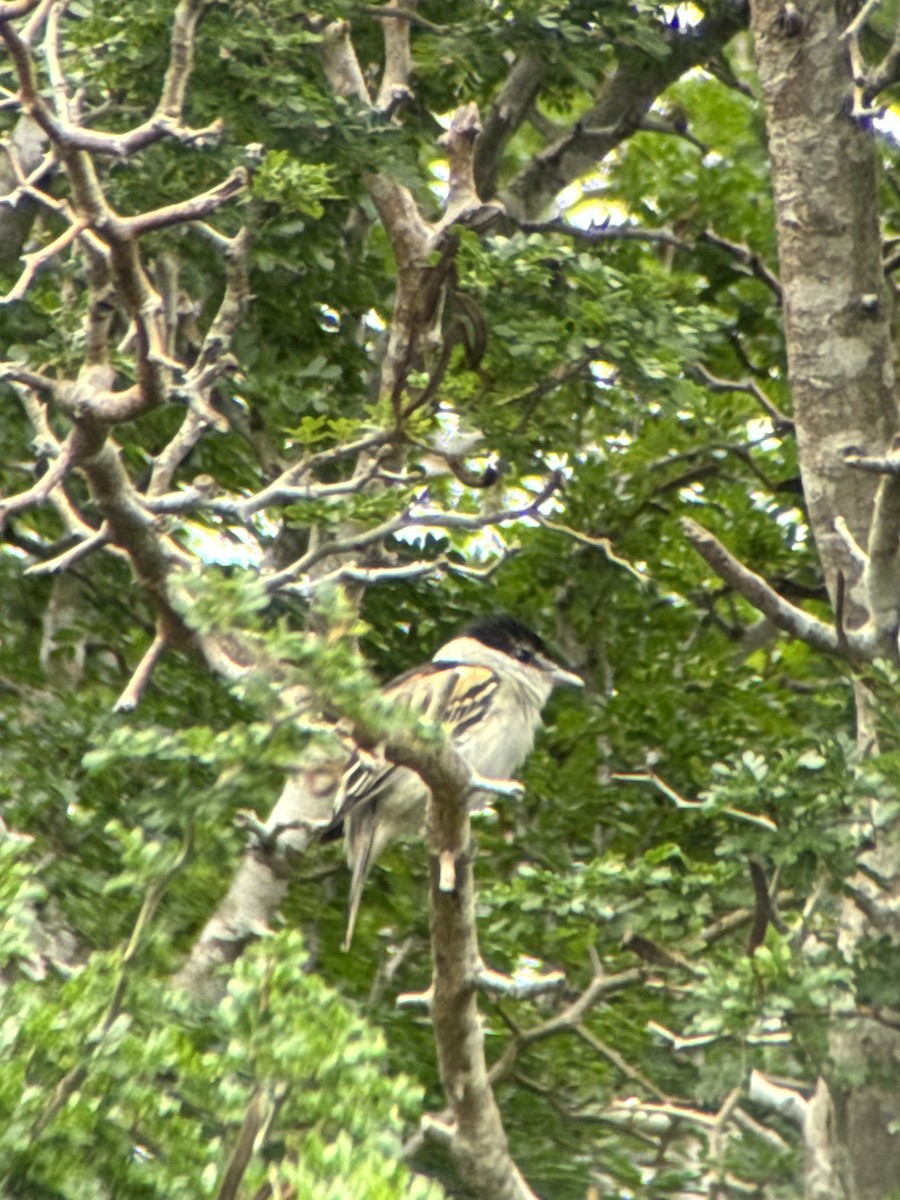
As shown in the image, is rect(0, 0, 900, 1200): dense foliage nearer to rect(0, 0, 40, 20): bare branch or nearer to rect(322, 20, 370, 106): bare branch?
rect(322, 20, 370, 106): bare branch

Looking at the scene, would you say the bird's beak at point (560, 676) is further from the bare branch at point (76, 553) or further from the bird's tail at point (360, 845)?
the bare branch at point (76, 553)

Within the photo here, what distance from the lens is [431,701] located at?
6363mm

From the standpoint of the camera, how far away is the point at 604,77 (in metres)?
8.37

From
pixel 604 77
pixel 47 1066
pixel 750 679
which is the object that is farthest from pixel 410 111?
pixel 47 1066

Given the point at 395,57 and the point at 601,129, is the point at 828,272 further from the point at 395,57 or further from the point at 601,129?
the point at 601,129

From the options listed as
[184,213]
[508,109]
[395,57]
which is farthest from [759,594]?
[508,109]

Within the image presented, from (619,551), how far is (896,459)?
2.78m

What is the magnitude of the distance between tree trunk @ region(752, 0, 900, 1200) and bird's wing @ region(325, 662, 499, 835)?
135cm

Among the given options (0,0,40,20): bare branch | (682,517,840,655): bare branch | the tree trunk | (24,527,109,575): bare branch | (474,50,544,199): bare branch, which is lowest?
(24,527,109,575): bare branch

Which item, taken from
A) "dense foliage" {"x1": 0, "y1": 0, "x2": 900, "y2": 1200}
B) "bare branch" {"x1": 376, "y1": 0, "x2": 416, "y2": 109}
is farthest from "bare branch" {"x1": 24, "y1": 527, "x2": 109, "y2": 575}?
"bare branch" {"x1": 376, "y1": 0, "x2": 416, "y2": 109}

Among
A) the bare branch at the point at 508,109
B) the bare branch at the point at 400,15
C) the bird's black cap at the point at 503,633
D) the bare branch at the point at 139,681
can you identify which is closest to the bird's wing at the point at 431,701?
the bird's black cap at the point at 503,633

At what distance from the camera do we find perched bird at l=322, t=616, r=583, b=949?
21.7 feet

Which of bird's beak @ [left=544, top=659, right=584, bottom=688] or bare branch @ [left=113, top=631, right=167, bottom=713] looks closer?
bare branch @ [left=113, top=631, right=167, bottom=713]

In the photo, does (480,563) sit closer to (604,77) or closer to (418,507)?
(418,507)
